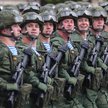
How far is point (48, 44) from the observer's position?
820cm

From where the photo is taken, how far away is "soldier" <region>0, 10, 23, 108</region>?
7.03 metres

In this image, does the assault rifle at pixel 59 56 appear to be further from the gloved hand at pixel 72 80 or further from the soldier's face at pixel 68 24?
the soldier's face at pixel 68 24

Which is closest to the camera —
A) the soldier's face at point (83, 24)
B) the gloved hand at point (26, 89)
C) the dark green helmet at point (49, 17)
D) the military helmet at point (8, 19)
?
the gloved hand at point (26, 89)

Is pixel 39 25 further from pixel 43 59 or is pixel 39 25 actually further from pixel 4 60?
pixel 4 60

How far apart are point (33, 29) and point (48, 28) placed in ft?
1.47

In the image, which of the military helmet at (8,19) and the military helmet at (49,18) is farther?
the military helmet at (49,18)

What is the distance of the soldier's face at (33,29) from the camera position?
25.6 ft

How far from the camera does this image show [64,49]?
7.91 meters

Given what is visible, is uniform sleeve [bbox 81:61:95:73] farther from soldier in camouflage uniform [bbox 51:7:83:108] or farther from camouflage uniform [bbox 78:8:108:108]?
soldier in camouflage uniform [bbox 51:7:83:108]

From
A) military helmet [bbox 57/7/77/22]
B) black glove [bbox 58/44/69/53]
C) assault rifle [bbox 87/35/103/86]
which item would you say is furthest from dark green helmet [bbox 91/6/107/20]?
black glove [bbox 58/44/69/53]

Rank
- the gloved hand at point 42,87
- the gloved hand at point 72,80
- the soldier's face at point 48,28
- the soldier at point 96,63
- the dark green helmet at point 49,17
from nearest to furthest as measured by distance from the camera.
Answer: the gloved hand at point 42,87, the gloved hand at point 72,80, the soldier's face at point 48,28, the dark green helmet at point 49,17, the soldier at point 96,63

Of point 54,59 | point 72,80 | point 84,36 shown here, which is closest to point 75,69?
point 72,80

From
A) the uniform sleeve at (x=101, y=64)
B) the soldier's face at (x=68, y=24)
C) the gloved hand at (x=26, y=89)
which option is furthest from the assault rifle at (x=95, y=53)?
the gloved hand at (x=26, y=89)

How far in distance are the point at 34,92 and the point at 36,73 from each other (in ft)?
0.87
